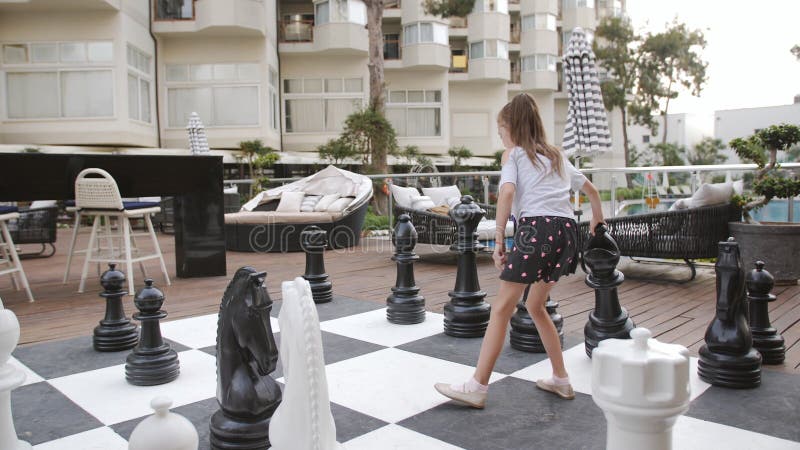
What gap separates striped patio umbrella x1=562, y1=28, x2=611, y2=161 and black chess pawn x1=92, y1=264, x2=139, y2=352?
16.0 feet

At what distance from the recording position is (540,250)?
84.8 inches

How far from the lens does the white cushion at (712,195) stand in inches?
194

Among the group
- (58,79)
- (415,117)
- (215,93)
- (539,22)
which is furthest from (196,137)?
(539,22)

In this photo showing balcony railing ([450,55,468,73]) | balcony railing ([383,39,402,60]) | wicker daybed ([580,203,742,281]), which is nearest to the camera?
Result: wicker daybed ([580,203,742,281])

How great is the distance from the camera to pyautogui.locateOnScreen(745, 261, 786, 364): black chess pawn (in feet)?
8.49

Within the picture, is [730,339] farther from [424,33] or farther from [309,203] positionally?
[424,33]

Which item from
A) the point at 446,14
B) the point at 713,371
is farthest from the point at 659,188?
the point at 446,14

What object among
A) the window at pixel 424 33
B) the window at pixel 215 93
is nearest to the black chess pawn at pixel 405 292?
the window at pixel 215 93

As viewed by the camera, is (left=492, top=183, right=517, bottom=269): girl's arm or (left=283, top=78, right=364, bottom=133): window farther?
(left=283, top=78, right=364, bottom=133): window

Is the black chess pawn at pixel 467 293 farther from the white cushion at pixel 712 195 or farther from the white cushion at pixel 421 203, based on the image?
the white cushion at pixel 421 203

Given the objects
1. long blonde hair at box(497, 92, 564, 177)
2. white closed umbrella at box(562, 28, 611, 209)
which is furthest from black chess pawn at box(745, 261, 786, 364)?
white closed umbrella at box(562, 28, 611, 209)

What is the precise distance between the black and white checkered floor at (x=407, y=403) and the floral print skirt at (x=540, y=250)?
1.54 ft

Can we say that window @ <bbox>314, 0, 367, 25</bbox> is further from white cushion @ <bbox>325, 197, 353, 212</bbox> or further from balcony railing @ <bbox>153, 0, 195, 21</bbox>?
white cushion @ <bbox>325, 197, 353, 212</bbox>

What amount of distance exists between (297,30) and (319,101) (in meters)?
2.60
